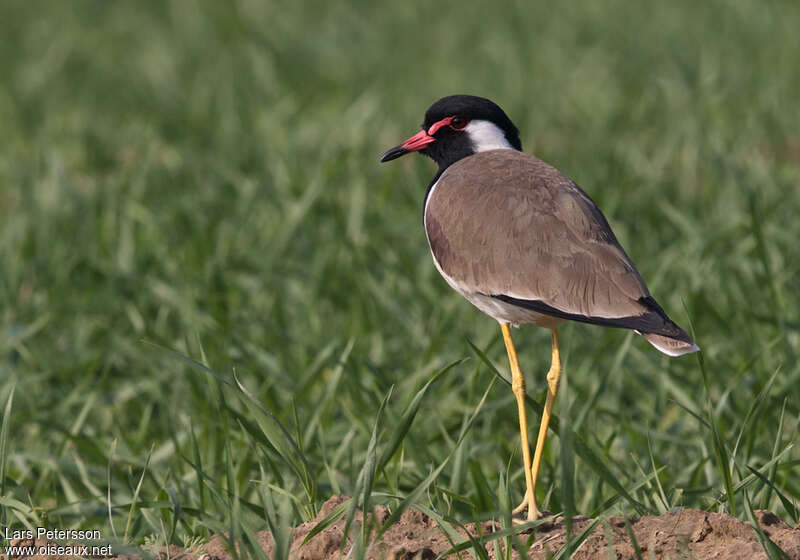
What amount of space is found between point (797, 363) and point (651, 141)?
12.7 ft

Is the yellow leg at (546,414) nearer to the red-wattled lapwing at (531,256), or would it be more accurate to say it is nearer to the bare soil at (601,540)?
the red-wattled lapwing at (531,256)

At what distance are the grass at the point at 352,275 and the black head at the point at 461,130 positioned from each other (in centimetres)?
67

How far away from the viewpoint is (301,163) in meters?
7.43

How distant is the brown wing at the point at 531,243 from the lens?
123 inches

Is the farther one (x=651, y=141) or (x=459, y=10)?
(x=459, y=10)

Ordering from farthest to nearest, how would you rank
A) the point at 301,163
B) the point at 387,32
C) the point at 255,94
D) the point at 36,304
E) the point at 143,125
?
the point at 387,32 < the point at 255,94 < the point at 143,125 < the point at 301,163 < the point at 36,304

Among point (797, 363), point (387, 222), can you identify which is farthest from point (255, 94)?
point (797, 363)

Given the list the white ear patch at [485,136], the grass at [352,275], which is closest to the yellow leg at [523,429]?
the grass at [352,275]

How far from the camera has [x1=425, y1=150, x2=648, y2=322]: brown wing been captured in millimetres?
3115

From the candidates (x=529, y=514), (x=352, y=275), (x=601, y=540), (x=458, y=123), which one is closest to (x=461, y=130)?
(x=458, y=123)

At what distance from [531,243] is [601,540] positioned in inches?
33.9

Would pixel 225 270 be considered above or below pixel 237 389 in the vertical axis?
below

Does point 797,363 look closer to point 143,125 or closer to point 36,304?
point 36,304

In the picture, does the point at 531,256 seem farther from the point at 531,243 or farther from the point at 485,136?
the point at 485,136
